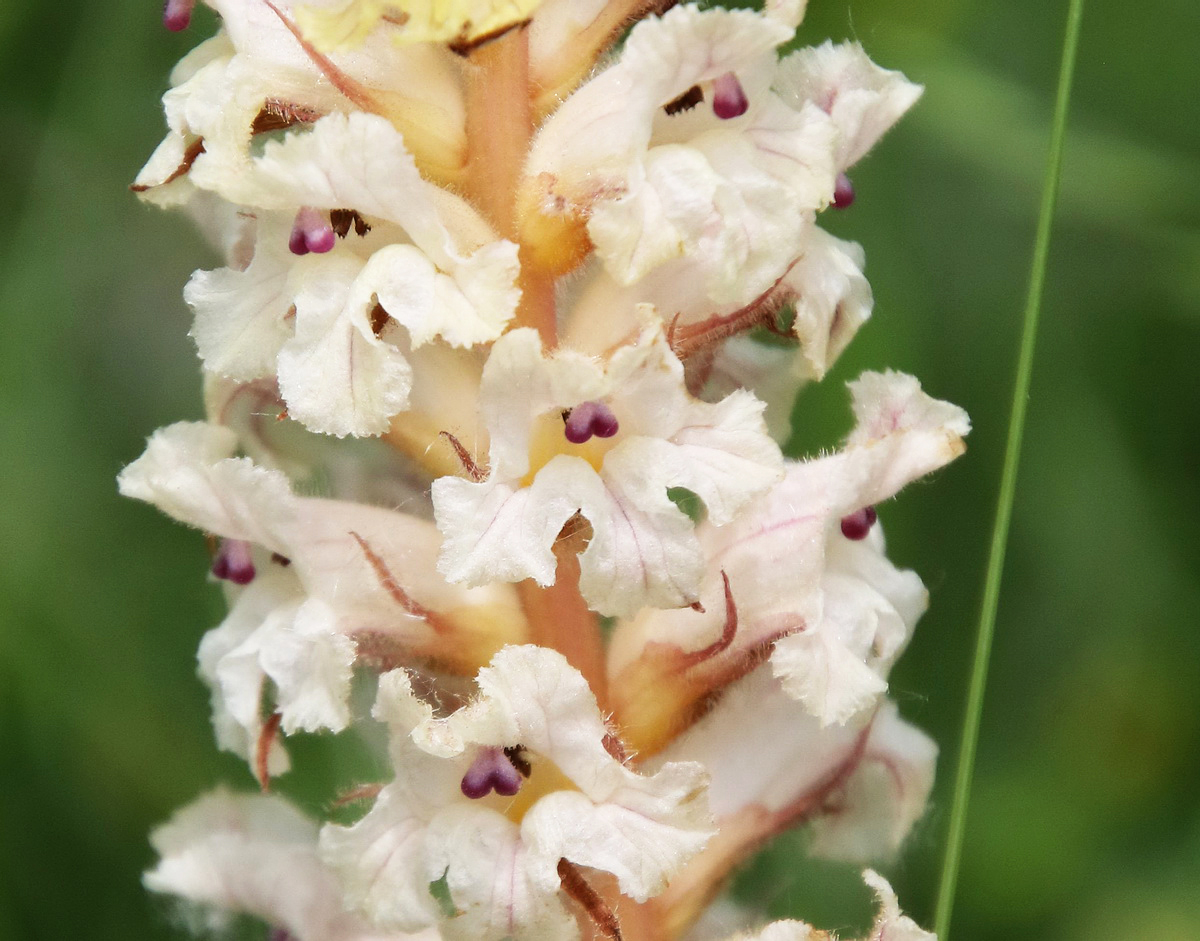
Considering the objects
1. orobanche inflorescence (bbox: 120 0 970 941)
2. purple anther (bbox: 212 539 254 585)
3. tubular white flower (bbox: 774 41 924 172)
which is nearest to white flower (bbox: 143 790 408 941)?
orobanche inflorescence (bbox: 120 0 970 941)

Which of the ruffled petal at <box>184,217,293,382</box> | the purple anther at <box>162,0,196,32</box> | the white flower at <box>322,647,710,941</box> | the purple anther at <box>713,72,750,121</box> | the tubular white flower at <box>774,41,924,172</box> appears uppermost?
the purple anther at <box>162,0,196,32</box>

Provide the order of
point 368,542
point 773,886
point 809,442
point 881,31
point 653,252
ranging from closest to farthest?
point 653,252 < point 368,542 < point 773,886 < point 809,442 < point 881,31

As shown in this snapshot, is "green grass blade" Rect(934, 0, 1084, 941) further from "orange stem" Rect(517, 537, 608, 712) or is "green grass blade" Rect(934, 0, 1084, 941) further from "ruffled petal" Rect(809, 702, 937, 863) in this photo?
"orange stem" Rect(517, 537, 608, 712)

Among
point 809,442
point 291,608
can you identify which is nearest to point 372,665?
point 291,608

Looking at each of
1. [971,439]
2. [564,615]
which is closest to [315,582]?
[564,615]

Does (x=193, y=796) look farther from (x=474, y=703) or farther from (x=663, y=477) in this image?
(x=663, y=477)

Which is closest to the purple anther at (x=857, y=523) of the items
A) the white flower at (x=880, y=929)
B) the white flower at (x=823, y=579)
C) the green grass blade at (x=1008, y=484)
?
the white flower at (x=823, y=579)
